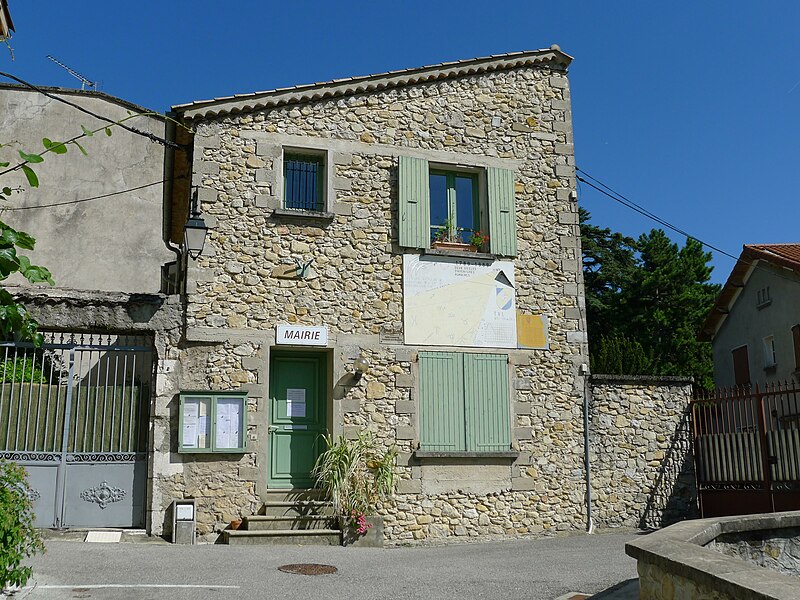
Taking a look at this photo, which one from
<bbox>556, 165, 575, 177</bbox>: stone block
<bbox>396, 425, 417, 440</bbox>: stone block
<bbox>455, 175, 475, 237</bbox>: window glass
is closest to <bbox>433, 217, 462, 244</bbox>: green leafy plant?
<bbox>455, 175, 475, 237</bbox>: window glass

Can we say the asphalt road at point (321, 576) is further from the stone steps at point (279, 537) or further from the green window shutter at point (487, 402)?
the green window shutter at point (487, 402)

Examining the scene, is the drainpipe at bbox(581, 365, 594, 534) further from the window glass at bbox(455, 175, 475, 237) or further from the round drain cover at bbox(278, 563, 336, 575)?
the round drain cover at bbox(278, 563, 336, 575)

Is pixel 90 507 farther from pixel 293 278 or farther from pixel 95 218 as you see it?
pixel 95 218

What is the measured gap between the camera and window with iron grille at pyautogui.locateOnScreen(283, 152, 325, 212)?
11250mm

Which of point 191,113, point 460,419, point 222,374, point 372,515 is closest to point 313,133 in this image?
point 191,113

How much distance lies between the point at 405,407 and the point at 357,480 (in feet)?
4.00

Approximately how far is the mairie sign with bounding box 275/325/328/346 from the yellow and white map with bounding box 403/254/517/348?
113 cm

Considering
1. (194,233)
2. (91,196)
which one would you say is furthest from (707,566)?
(91,196)

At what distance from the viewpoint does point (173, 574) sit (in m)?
7.23

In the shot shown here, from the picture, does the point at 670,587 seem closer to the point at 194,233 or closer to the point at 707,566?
the point at 707,566

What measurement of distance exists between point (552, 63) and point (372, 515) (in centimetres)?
730

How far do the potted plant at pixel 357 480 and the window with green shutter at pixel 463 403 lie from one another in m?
0.68

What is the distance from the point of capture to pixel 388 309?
1113cm

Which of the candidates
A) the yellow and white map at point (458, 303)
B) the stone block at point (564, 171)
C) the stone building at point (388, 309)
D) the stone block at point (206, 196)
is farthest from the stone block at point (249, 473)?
the stone block at point (564, 171)
